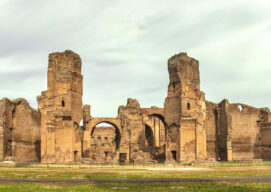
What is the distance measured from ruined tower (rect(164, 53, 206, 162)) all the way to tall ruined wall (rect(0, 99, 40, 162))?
13222mm

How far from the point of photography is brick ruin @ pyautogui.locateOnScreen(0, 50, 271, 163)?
31672 millimetres

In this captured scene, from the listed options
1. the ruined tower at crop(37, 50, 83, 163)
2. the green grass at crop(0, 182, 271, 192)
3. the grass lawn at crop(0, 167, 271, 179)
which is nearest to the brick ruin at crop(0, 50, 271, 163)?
the ruined tower at crop(37, 50, 83, 163)

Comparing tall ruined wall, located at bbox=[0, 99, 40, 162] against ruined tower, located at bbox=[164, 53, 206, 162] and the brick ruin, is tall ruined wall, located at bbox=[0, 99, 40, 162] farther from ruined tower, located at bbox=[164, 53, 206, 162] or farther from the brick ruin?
ruined tower, located at bbox=[164, 53, 206, 162]

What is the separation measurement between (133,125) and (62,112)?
915cm

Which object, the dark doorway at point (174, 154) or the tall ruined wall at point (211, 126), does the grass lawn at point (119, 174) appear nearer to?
the dark doorway at point (174, 154)

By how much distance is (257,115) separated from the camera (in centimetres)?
4228

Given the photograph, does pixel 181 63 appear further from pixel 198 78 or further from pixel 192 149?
pixel 192 149

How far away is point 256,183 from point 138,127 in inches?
1001

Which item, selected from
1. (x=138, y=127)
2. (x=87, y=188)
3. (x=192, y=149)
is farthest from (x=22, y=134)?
(x=87, y=188)

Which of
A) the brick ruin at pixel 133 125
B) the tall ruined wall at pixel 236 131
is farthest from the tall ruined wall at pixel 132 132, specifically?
the tall ruined wall at pixel 236 131

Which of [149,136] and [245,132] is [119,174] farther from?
[149,136]

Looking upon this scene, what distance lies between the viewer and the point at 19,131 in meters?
34.0

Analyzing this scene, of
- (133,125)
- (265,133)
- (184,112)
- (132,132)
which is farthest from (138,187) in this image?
(265,133)

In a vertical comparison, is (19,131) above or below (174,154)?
above
